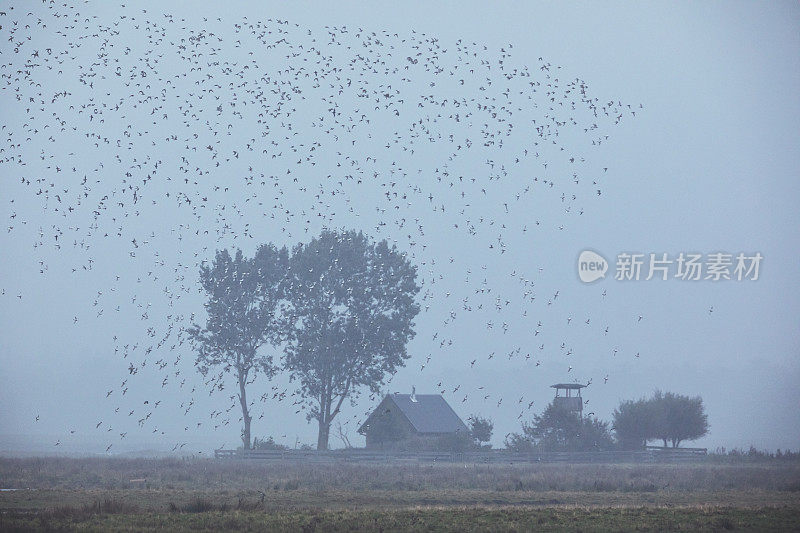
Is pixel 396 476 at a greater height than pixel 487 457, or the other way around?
pixel 487 457

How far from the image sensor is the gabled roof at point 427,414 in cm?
10312

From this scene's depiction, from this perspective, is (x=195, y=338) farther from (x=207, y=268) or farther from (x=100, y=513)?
(x=100, y=513)

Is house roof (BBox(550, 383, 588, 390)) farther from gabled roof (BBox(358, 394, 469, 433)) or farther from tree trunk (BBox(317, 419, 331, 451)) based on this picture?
tree trunk (BBox(317, 419, 331, 451))

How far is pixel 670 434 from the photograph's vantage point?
102m

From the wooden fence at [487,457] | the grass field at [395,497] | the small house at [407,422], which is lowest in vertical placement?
the grass field at [395,497]

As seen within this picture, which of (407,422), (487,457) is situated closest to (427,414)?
(407,422)

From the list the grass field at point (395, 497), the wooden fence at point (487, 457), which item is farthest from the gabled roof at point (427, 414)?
the grass field at point (395, 497)

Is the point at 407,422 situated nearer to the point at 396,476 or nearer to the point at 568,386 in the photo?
the point at 568,386

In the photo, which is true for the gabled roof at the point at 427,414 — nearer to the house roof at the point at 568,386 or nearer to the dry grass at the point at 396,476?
the house roof at the point at 568,386

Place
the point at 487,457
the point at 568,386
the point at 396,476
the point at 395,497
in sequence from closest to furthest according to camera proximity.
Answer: the point at 395,497, the point at 396,476, the point at 487,457, the point at 568,386

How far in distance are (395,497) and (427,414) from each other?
2128 inches

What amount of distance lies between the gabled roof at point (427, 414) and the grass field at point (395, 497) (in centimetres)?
2501

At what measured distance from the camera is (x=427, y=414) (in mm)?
105438

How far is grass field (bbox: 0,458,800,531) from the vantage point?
3884 centimetres
